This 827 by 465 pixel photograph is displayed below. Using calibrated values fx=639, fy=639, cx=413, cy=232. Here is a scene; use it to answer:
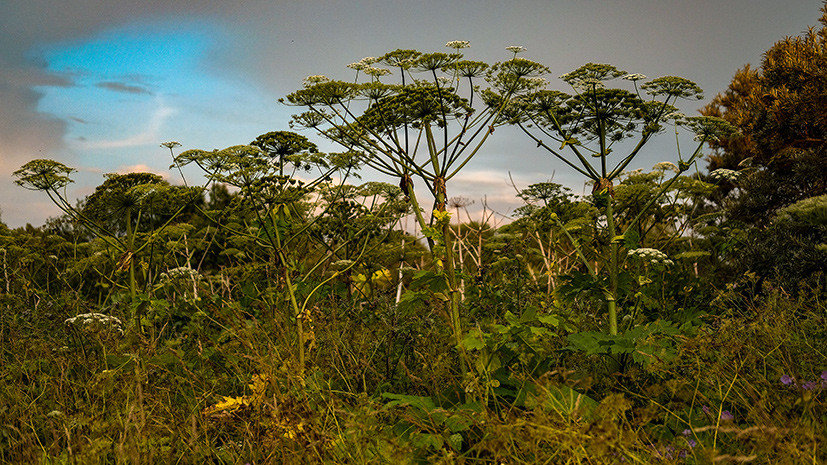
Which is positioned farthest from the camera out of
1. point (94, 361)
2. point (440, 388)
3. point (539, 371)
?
point (94, 361)

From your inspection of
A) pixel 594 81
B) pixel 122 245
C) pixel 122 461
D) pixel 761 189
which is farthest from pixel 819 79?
pixel 122 461

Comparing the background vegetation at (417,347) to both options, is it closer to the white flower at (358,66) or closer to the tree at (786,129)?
the white flower at (358,66)

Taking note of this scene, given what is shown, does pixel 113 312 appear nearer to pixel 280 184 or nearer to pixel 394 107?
pixel 280 184

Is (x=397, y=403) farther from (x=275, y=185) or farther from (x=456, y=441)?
(x=275, y=185)

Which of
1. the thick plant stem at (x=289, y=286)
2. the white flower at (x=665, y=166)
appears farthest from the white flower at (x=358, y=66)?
the white flower at (x=665, y=166)

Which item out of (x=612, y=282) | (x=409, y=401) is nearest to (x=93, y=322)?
(x=409, y=401)

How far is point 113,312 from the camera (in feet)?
27.4

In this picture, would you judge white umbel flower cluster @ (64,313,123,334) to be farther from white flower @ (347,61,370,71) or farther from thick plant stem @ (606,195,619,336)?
thick plant stem @ (606,195,619,336)

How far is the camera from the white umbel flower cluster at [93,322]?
19.9ft

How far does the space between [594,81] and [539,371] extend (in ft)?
8.05

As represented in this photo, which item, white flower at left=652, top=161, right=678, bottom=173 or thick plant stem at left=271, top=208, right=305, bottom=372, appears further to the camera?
white flower at left=652, top=161, right=678, bottom=173

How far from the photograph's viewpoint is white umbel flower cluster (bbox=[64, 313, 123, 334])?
6055 mm

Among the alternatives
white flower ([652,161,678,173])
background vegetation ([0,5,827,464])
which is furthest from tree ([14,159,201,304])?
white flower ([652,161,678,173])

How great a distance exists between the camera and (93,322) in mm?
6441
